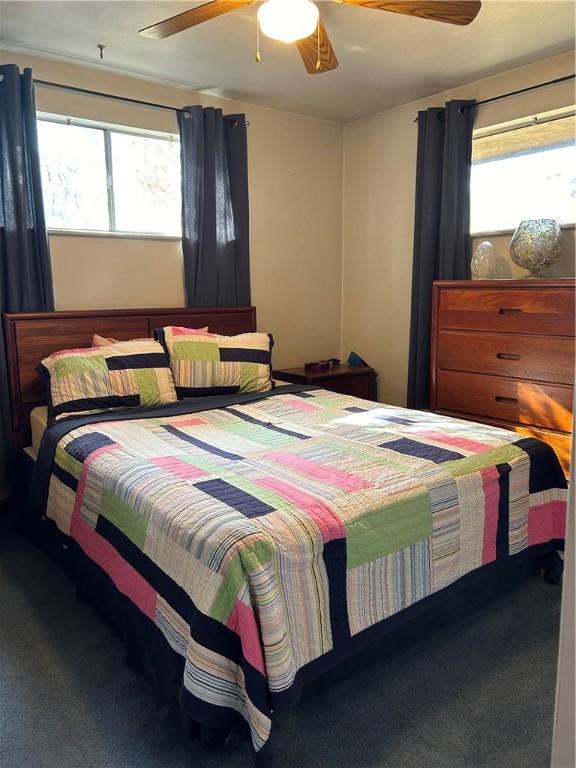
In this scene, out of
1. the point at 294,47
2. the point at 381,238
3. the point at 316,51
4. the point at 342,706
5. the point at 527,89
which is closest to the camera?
the point at 342,706

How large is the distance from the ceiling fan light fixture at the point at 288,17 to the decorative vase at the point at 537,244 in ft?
5.50

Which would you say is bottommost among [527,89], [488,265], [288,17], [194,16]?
[488,265]

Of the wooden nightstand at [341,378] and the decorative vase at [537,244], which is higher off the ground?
the decorative vase at [537,244]

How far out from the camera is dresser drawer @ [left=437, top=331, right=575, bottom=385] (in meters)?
2.67

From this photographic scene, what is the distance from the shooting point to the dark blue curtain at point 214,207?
333 centimetres

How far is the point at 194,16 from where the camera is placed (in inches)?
77.5

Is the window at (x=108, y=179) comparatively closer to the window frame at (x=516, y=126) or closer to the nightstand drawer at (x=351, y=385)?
the nightstand drawer at (x=351, y=385)

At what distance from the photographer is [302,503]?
5.12ft

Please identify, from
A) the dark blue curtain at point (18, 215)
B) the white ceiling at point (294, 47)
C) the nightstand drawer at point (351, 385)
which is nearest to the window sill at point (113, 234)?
the dark blue curtain at point (18, 215)

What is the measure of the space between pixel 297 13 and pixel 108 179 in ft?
6.05

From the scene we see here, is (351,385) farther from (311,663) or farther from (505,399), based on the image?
(311,663)

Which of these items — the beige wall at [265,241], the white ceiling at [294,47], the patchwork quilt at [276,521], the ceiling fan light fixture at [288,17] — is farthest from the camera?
the beige wall at [265,241]

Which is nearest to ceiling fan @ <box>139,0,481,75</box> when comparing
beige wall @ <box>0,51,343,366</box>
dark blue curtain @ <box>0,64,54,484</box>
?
dark blue curtain @ <box>0,64,54,484</box>

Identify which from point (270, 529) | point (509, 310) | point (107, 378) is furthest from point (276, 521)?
point (509, 310)
